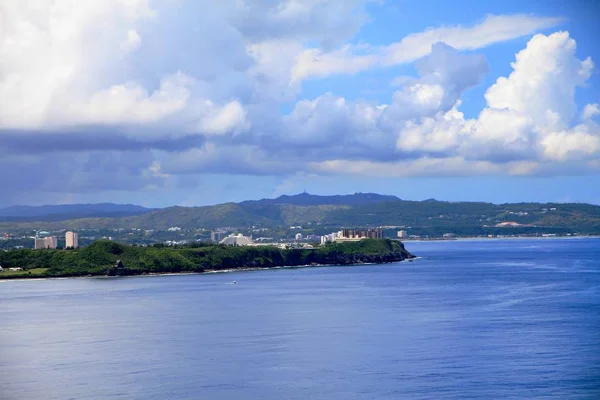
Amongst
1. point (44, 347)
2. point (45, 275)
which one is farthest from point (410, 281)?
point (44, 347)

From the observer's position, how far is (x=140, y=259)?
10419 centimetres

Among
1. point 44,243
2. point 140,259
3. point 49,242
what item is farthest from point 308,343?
point 49,242

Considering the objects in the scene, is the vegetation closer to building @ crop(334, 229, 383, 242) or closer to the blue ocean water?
the blue ocean water

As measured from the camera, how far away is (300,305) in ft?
190

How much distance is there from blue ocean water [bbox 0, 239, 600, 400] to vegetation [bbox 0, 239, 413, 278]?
2693cm

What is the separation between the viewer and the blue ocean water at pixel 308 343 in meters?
31.2

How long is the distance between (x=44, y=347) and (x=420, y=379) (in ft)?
56.7

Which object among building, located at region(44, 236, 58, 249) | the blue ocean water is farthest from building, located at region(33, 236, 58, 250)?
the blue ocean water

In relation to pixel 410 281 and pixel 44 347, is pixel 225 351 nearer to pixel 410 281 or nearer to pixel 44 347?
pixel 44 347

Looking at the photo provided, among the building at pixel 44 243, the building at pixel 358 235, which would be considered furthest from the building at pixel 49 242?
the building at pixel 358 235

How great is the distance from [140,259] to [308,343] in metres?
66.1

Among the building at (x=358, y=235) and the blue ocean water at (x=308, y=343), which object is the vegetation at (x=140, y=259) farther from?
the building at (x=358, y=235)

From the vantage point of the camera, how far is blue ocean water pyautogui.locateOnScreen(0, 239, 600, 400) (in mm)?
31203

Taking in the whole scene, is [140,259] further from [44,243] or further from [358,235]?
[358,235]
